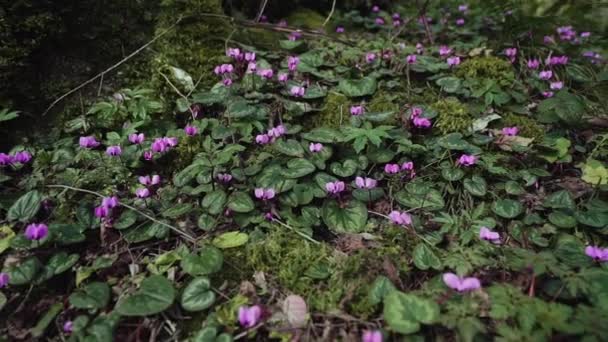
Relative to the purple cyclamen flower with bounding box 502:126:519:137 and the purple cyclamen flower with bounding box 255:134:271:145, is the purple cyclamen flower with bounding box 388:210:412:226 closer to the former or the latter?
the purple cyclamen flower with bounding box 255:134:271:145

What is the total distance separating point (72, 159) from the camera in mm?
2600

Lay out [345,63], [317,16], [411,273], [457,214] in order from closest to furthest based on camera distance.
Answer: [411,273] → [457,214] → [345,63] → [317,16]

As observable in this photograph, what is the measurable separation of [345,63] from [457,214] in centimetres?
172

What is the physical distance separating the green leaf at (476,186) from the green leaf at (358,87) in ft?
3.49

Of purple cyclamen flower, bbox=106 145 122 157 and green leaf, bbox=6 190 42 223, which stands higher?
purple cyclamen flower, bbox=106 145 122 157

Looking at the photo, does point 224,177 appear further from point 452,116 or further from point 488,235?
point 452,116

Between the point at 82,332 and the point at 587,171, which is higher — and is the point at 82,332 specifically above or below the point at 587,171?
below

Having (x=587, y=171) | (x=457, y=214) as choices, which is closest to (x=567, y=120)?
(x=587, y=171)

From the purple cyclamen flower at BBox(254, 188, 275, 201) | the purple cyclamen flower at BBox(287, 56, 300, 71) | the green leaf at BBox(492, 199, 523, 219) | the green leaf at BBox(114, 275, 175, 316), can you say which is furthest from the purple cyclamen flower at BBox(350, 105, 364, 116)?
the green leaf at BBox(114, 275, 175, 316)

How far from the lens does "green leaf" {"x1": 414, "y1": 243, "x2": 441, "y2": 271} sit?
1898 millimetres

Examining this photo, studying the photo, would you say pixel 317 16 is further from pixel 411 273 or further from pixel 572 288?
pixel 572 288

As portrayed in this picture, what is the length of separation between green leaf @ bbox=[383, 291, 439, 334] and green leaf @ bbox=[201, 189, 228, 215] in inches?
40.6

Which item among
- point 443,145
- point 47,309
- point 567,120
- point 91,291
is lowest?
point 47,309

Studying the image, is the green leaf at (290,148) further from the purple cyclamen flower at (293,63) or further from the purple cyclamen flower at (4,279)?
the purple cyclamen flower at (4,279)
